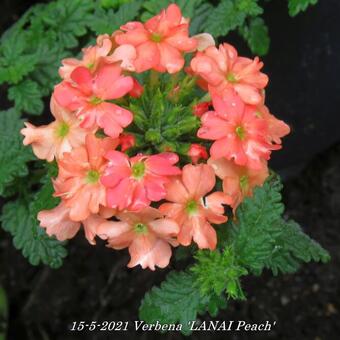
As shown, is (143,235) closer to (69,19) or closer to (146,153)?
(146,153)

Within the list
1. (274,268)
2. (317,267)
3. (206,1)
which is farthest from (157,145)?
(317,267)

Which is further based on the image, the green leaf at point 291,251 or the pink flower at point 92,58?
the green leaf at point 291,251

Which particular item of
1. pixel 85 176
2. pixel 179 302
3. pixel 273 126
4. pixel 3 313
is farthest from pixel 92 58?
pixel 3 313

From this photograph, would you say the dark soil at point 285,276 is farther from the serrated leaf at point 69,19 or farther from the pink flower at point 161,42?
the pink flower at point 161,42

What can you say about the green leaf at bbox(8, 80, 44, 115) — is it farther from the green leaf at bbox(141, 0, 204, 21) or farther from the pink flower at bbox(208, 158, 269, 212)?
the pink flower at bbox(208, 158, 269, 212)

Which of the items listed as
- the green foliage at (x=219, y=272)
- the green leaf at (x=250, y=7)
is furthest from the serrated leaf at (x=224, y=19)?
the green foliage at (x=219, y=272)

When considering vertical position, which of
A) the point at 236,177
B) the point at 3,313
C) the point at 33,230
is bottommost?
the point at 3,313
